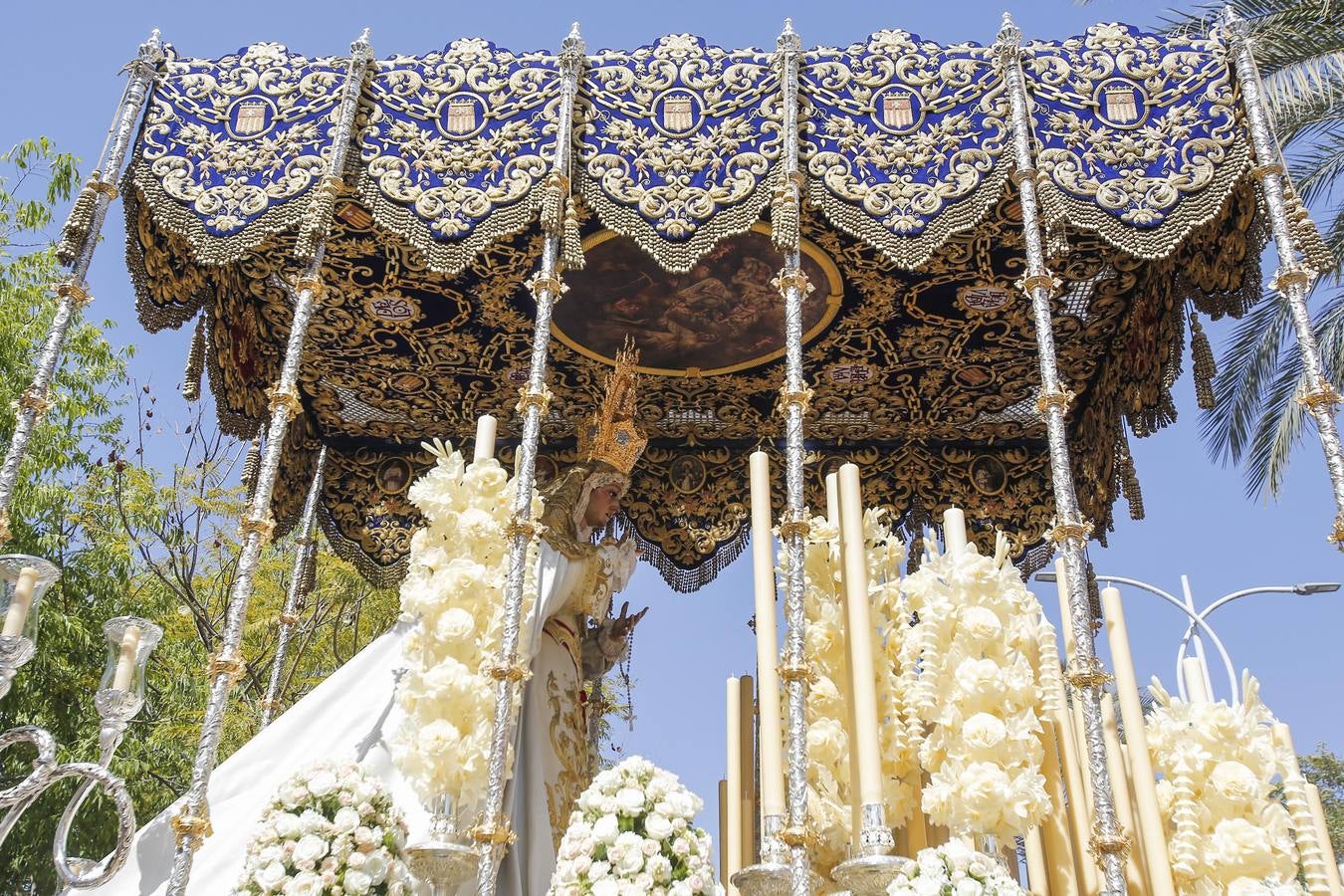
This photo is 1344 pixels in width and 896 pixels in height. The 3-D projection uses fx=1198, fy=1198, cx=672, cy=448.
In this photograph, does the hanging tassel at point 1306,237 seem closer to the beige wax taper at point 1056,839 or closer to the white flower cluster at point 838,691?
the white flower cluster at point 838,691

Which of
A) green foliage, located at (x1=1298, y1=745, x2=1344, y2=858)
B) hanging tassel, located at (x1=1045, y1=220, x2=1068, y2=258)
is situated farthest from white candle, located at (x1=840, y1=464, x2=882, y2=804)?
green foliage, located at (x1=1298, y1=745, x2=1344, y2=858)

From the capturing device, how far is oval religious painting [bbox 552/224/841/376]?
22.3 feet

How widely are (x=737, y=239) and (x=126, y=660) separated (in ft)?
12.5

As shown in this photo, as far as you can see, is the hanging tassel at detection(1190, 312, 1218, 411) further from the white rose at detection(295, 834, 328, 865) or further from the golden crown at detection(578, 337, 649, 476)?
Answer: the white rose at detection(295, 834, 328, 865)

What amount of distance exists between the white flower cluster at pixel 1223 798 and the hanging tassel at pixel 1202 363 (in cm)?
191

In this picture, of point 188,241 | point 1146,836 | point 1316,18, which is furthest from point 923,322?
point 1316,18

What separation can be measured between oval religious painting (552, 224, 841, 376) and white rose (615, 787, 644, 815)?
3358 millimetres

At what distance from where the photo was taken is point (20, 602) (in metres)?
4.22

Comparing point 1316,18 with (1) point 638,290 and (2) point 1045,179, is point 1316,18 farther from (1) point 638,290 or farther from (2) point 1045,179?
(1) point 638,290

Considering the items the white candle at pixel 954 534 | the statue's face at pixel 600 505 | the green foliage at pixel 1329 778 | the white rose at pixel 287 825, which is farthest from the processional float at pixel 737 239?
the green foliage at pixel 1329 778

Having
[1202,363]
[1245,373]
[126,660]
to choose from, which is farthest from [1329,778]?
[126,660]

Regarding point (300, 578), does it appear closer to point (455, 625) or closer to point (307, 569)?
point (307, 569)

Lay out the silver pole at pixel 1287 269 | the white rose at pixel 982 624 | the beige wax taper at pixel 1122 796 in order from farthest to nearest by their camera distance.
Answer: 1. the silver pole at pixel 1287 269
2. the white rose at pixel 982 624
3. the beige wax taper at pixel 1122 796

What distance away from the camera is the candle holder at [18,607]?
413cm
